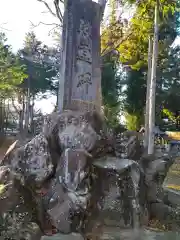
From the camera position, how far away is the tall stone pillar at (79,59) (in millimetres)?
7551

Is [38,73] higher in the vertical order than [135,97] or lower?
higher

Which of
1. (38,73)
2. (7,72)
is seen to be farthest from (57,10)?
(38,73)

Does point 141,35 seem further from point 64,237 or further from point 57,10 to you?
point 64,237

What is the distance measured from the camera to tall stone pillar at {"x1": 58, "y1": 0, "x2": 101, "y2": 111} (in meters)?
7.55

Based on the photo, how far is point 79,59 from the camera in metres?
7.69

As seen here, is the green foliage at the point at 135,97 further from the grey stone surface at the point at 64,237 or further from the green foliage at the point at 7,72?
the grey stone surface at the point at 64,237

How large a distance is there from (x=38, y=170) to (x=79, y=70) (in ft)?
9.61

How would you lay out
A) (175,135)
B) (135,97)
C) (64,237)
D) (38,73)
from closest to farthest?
(64,237) → (175,135) → (135,97) → (38,73)

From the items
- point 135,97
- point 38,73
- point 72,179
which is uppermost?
point 38,73

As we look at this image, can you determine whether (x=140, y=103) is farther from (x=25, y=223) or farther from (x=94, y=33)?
(x=25, y=223)

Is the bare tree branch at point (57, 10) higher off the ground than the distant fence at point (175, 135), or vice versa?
the bare tree branch at point (57, 10)

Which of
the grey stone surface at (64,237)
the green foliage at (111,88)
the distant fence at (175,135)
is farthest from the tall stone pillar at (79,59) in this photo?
the green foliage at (111,88)

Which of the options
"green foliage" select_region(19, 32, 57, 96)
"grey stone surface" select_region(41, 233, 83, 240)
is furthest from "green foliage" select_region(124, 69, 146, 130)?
"grey stone surface" select_region(41, 233, 83, 240)

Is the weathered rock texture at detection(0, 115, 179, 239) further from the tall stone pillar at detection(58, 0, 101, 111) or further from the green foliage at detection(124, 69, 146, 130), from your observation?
the green foliage at detection(124, 69, 146, 130)
